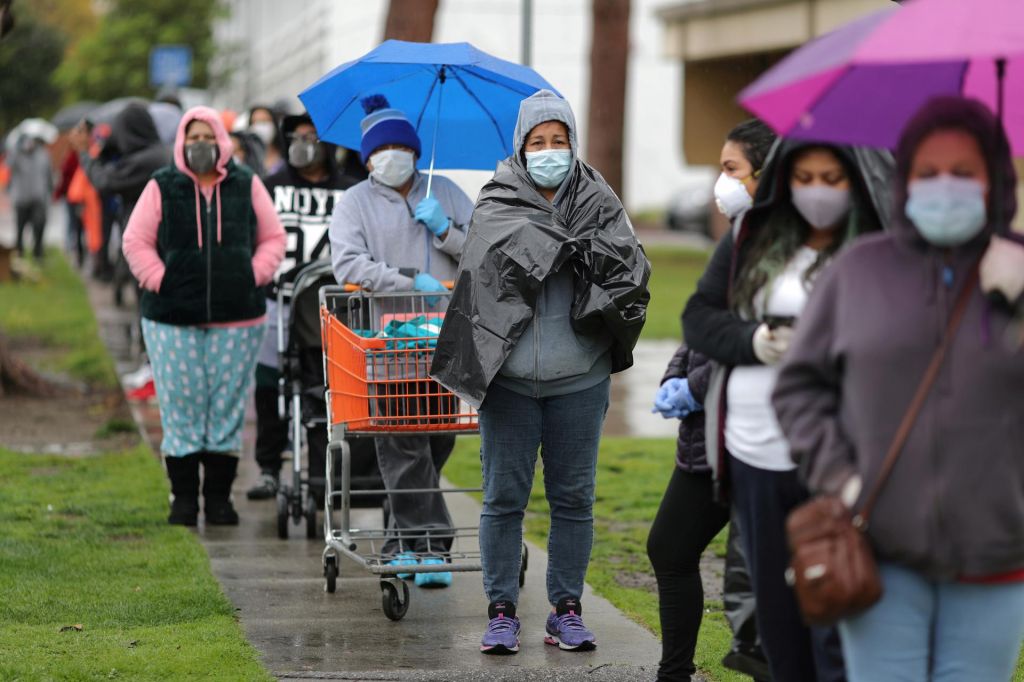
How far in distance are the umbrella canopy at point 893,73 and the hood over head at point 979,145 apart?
0.41ft

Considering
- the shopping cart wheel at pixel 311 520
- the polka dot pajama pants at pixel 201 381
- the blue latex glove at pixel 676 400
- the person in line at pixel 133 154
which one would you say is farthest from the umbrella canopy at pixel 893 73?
the person in line at pixel 133 154

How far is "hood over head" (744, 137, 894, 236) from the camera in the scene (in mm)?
4184

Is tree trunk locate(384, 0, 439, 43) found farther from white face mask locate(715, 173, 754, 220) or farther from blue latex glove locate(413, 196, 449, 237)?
white face mask locate(715, 173, 754, 220)

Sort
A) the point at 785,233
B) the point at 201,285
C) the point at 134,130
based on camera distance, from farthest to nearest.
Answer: the point at 134,130
the point at 201,285
the point at 785,233

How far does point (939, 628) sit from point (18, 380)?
11.0 meters

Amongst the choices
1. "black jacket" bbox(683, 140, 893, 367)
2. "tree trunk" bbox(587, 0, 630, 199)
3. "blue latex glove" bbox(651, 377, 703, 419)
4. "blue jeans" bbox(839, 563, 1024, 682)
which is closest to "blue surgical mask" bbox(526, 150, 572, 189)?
"blue latex glove" bbox(651, 377, 703, 419)

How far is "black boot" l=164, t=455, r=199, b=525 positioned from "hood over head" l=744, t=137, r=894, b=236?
4.95 metres

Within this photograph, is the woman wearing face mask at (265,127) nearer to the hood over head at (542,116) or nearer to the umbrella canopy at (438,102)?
the umbrella canopy at (438,102)

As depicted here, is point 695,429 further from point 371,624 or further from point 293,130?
point 293,130

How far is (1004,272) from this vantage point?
362cm

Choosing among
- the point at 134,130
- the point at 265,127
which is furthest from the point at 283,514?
the point at 265,127

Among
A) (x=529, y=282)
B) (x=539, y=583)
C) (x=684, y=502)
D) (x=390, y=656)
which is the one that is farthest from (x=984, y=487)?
(x=539, y=583)

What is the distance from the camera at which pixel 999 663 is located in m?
3.75

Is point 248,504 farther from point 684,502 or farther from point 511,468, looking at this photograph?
point 684,502
